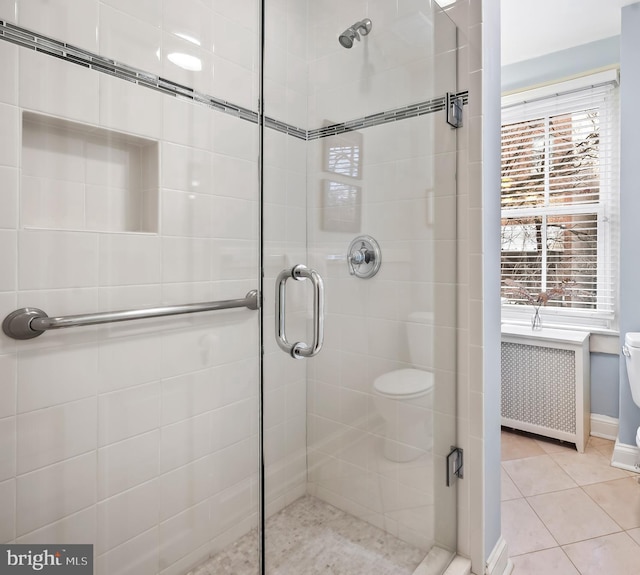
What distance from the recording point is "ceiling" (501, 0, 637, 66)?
7.86ft

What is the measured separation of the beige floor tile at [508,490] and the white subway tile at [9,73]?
2.47 meters

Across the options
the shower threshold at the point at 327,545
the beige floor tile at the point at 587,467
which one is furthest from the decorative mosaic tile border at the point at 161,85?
the beige floor tile at the point at 587,467

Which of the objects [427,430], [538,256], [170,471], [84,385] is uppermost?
[538,256]

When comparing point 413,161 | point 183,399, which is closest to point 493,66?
point 413,161

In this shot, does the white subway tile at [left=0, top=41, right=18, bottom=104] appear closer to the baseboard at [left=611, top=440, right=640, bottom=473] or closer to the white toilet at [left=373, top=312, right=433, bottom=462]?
the white toilet at [left=373, top=312, right=433, bottom=462]

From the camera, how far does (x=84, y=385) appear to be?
46.4 inches

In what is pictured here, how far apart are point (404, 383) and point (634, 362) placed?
1.65 meters

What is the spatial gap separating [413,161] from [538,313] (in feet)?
7.23

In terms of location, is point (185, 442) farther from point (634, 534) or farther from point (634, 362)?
point (634, 362)

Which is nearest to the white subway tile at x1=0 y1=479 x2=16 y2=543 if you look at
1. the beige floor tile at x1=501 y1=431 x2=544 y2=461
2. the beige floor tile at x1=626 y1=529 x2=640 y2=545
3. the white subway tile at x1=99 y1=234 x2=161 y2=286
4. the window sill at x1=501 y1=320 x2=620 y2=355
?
the white subway tile at x1=99 y1=234 x2=161 y2=286

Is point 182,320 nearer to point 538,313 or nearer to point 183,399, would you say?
point 183,399

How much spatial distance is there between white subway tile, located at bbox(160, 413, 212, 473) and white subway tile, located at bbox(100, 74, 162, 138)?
0.97 m

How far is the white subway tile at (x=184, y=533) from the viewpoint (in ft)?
4.54

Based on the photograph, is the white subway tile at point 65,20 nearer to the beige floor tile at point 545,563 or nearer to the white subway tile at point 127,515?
the white subway tile at point 127,515
